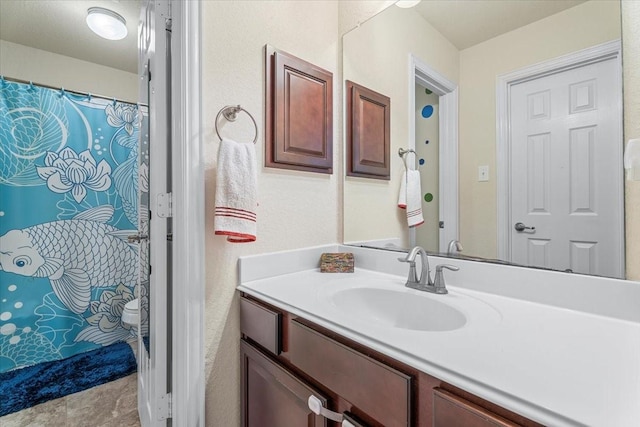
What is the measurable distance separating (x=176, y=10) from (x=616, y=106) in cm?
137

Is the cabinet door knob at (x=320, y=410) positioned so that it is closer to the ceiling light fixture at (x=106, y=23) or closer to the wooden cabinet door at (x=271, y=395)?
the wooden cabinet door at (x=271, y=395)

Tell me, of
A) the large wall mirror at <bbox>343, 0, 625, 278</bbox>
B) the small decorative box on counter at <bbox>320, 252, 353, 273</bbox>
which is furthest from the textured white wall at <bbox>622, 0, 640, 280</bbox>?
the small decorative box on counter at <bbox>320, 252, 353, 273</bbox>

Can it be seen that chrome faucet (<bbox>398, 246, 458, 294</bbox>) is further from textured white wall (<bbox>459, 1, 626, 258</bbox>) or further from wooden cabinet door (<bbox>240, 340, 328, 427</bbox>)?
wooden cabinet door (<bbox>240, 340, 328, 427</bbox>)

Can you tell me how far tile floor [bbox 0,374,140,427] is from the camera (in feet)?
4.76

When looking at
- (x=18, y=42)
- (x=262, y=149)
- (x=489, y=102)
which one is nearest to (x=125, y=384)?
(x=262, y=149)

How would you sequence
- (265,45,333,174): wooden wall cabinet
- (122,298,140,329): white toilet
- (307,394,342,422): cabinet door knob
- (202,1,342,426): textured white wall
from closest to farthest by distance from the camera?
(307,394,342,422): cabinet door knob
(202,1,342,426): textured white wall
(265,45,333,174): wooden wall cabinet
(122,298,140,329): white toilet

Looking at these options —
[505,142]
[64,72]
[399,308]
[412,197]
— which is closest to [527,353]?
[399,308]

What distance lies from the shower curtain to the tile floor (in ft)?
2.01

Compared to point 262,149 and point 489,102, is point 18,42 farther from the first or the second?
point 489,102

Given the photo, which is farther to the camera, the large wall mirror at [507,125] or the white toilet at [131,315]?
the white toilet at [131,315]

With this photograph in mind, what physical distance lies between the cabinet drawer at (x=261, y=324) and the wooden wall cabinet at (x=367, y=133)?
2.50ft

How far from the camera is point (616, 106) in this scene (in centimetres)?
75

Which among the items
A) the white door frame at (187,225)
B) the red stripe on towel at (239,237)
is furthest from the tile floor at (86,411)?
the red stripe on towel at (239,237)

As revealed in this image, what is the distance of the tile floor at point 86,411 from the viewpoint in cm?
145
